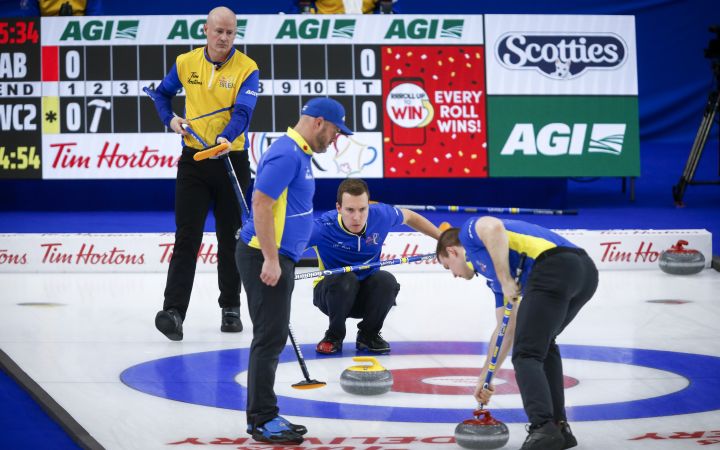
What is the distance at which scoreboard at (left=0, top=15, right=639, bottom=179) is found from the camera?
12.9 m

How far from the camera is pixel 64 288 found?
10500 millimetres

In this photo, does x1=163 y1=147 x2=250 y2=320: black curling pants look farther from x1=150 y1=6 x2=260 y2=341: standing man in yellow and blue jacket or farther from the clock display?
the clock display

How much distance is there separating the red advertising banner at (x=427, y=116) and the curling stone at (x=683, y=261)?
8.62 ft

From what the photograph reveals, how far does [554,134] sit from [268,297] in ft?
26.4

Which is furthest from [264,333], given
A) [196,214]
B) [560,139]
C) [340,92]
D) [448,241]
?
[560,139]

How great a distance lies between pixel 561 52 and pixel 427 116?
5.28 ft

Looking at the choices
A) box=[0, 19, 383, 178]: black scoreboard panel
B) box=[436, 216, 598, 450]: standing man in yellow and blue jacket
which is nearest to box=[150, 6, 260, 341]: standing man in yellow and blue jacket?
box=[436, 216, 598, 450]: standing man in yellow and blue jacket

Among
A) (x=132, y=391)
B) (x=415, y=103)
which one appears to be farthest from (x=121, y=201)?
(x=132, y=391)

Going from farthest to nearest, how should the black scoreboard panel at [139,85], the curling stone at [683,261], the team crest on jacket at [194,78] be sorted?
the black scoreboard panel at [139,85], the curling stone at [683,261], the team crest on jacket at [194,78]

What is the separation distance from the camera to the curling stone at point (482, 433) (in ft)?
17.3

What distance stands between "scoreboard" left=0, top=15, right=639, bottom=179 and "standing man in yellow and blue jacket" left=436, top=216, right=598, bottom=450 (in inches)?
296

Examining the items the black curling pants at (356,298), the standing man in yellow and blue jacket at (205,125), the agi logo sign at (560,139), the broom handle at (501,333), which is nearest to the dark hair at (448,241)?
the broom handle at (501,333)

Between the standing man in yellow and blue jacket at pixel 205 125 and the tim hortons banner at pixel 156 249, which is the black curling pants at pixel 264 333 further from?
the tim hortons banner at pixel 156 249

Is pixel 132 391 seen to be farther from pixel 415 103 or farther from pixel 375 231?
pixel 415 103
